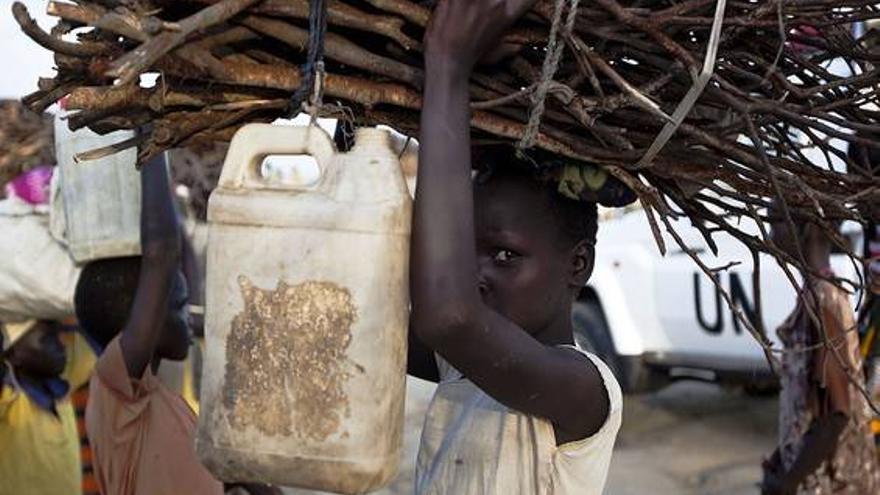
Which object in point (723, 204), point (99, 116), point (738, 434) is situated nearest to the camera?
point (99, 116)

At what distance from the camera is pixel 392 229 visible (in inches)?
60.4

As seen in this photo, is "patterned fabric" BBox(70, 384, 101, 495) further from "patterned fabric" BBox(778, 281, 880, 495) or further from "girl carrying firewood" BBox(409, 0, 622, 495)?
"patterned fabric" BBox(778, 281, 880, 495)

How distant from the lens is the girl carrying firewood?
159cm

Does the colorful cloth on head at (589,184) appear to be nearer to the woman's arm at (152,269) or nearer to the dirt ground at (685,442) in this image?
the woman's arm at (152,269)

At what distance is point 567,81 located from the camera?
1695 mm

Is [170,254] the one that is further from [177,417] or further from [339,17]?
[339,17]

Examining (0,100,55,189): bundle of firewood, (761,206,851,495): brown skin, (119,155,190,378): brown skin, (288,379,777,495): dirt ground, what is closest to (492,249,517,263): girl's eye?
(119,155,190,378): brown skin

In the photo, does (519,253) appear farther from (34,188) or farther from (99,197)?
(34,188)

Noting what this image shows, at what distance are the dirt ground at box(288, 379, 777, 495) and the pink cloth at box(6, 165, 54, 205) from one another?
2.62m

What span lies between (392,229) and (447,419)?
0.72 meters

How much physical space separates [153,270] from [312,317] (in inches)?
59.4

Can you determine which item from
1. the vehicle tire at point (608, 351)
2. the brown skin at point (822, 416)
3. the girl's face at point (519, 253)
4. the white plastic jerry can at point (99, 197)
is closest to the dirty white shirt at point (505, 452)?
the girl's face at point (519, 253)

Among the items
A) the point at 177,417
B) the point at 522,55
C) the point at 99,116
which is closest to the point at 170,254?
the point at 177,417

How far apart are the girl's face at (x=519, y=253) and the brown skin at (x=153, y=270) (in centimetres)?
114
